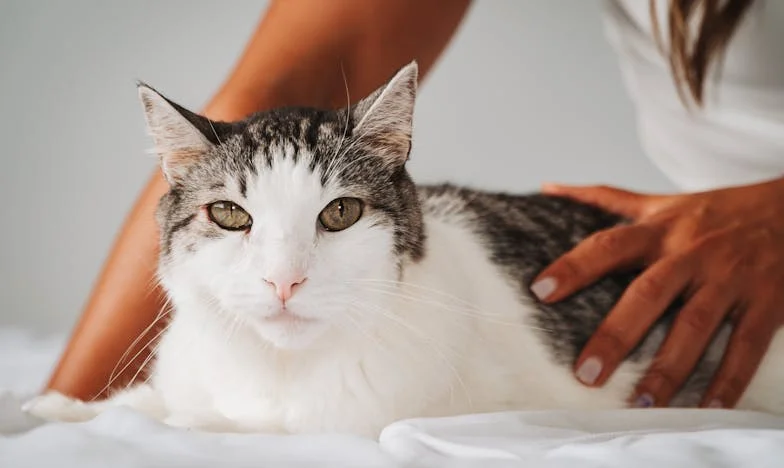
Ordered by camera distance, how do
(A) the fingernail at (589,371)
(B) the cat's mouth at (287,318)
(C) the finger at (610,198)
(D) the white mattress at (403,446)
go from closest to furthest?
(D) the white mattress at (403,446) → (B) the cat's mouth at (287,318) → (A) the fingernail at (589,371) → (C) the finger at (610,198)

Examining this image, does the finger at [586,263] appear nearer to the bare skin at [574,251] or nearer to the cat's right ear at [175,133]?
the bare skin at [574,251]

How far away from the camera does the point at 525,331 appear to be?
2.94 feet

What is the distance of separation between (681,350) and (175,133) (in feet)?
1.99

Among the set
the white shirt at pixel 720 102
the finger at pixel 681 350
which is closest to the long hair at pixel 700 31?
the white shirt at pixel 720 102

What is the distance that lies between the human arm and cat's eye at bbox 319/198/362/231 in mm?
276

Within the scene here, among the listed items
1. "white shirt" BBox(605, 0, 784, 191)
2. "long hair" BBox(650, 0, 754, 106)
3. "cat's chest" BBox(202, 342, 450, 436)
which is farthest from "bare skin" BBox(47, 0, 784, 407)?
"white shirt" BBox(605, 0, 784, 191)

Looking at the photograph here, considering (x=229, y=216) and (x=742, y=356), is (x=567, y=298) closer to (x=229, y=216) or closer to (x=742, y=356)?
(x=742, y=356)

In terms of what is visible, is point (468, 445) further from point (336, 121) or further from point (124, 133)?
point (124, 133)

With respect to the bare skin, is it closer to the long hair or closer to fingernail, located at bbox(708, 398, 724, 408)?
fingernail, located at bbox(708, 398, 724, 408)

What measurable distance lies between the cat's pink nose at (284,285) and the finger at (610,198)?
1.92ft

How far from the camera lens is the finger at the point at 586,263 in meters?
0.93

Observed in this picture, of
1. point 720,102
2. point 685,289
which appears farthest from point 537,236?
point 720,102

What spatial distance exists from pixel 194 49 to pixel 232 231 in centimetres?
81

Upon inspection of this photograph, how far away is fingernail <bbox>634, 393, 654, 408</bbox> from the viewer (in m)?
0.89
